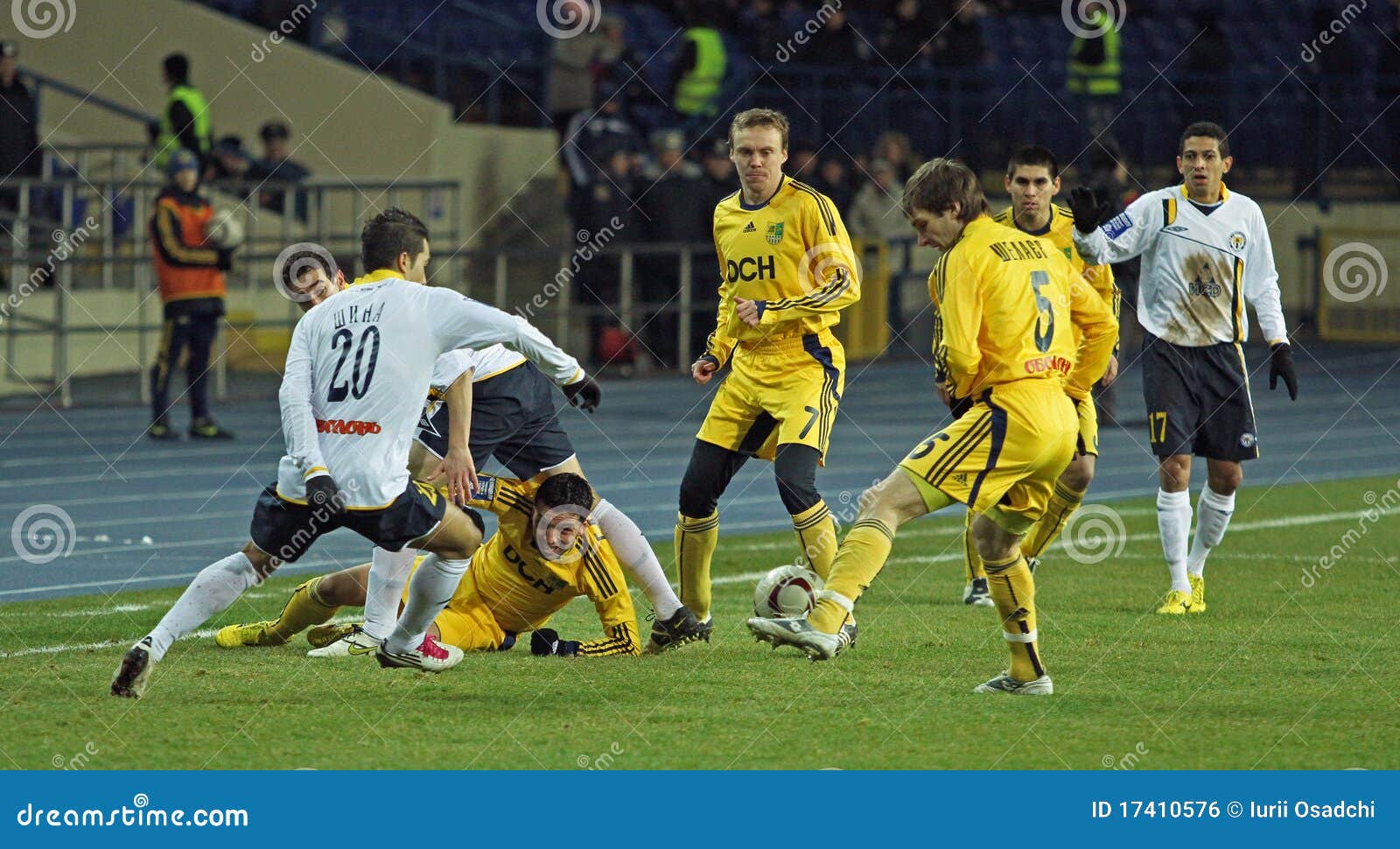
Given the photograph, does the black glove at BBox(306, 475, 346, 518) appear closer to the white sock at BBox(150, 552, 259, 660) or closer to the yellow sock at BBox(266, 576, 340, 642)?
the white sock at BBox(150, 552, 259, 660)

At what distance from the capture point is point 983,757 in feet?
19.6

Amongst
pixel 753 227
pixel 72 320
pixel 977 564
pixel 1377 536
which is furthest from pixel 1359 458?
pixel 72 320

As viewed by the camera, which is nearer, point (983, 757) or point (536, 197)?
point (983, 757)

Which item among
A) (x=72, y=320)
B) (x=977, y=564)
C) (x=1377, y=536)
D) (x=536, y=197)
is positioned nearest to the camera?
(x=977, y=564)

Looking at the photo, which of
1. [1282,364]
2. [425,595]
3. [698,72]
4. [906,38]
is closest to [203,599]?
[425,595]

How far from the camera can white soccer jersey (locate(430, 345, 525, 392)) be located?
7.71 metres

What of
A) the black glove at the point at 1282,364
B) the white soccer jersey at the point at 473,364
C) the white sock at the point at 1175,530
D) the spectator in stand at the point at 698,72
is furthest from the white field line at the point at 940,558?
the spectator in stand at the point at 698,72

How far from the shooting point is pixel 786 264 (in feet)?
26.2

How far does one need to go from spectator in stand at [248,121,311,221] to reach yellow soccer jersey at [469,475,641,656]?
450 inches

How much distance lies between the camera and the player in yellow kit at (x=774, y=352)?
791 cm

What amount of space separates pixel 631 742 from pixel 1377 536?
6.71 metres

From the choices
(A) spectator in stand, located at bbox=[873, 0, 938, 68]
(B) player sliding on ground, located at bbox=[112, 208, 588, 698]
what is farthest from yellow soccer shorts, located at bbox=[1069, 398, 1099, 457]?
(A) spectator in stand, located at bbox=[873, 0, 938, 68]

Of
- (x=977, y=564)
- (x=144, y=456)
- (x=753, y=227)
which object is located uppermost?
(x=753, y=227)

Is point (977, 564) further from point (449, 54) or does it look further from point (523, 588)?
point (449, 54)
